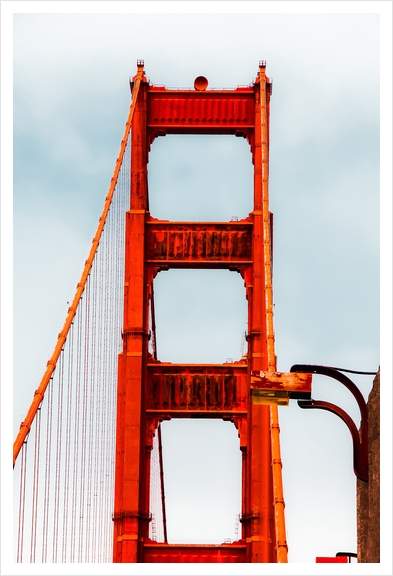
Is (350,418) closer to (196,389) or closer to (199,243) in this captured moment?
(196,389)

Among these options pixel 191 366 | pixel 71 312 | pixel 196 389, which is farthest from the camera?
pixel 191 366

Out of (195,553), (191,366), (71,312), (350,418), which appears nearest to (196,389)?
(191,366)

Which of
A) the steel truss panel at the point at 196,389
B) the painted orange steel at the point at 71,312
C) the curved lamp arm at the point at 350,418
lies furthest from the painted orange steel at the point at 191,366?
the curved lamp arm at the point at 350,418

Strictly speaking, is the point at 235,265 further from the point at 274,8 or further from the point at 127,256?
the point at 274,8

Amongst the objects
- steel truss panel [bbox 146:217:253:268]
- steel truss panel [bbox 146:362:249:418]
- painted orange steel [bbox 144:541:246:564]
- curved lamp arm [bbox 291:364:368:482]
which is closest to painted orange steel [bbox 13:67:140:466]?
steel truss panel [bbox 146:217:253:268]
